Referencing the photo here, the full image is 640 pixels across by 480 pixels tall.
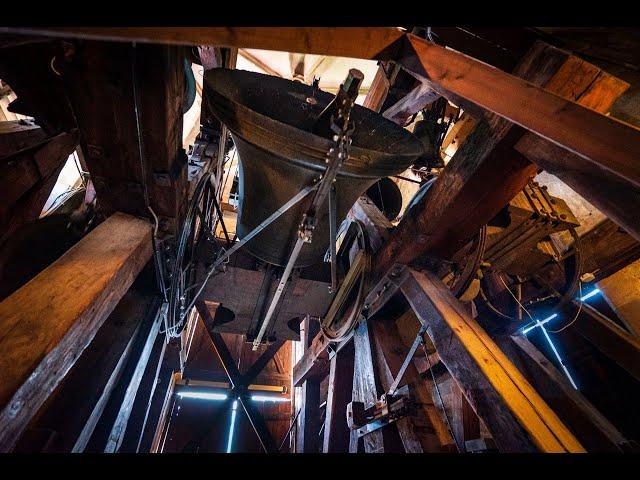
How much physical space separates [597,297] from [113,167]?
579 cm

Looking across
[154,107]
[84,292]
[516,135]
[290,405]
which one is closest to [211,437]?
[290,405]

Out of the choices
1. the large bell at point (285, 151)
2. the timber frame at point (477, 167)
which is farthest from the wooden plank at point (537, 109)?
the large bell at point (285, 151)

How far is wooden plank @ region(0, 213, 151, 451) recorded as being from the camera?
88cm

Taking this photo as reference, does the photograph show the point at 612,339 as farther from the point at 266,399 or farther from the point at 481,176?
the point at 266,399

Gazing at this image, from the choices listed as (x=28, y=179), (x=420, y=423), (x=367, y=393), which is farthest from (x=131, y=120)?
(x=367, y=393)

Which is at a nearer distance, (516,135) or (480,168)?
(516,135)

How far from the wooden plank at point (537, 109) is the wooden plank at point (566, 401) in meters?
2.29

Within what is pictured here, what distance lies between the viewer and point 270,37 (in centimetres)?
129

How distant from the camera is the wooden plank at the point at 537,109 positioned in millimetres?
1066

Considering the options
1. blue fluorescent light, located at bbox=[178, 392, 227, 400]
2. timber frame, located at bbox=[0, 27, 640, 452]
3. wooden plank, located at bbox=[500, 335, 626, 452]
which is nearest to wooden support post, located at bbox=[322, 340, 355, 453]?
timber frame, located at bbox=[0, 27, 640, 452]

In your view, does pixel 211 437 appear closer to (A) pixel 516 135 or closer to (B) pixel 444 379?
(B) pixel 444 379

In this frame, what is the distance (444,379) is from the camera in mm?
3672

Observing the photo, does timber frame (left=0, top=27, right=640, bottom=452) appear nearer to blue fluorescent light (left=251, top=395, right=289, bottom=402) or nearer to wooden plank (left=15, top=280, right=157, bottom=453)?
wooden plank (left=15, top=280, right=157, bottom=453)

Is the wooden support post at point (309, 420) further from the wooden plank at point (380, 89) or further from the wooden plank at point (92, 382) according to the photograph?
the wooden plank at point (380, 89)
